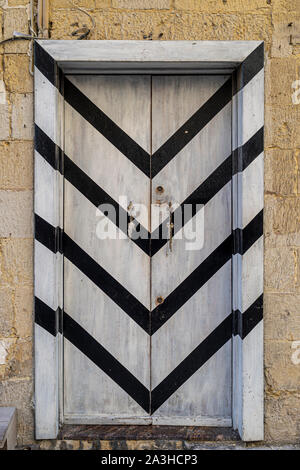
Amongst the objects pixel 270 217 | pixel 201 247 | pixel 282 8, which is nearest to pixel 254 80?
pixel 282 8

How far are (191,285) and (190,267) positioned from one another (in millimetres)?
121

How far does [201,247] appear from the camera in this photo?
2.92 metres

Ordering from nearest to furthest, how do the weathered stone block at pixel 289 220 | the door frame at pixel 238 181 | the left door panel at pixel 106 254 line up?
the door frame at pixel 238 181 → the weathered stone block at pixel 289 220 → the left door panel at pixel 106 254

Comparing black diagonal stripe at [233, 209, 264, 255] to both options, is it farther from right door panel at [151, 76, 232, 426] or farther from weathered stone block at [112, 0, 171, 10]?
weathered stone block at [112, 0, 171, 10]

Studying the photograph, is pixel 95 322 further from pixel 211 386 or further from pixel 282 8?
pixel 282 8

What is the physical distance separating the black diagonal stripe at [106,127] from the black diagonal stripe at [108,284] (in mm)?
697

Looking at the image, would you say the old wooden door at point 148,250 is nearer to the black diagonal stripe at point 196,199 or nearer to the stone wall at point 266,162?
the black diagonal stripe at point 196,199

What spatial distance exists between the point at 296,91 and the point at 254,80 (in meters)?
0.28

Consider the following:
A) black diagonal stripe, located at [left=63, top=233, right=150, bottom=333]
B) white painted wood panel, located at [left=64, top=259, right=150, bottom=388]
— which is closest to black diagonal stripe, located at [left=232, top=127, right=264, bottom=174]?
black diagonal stripe, located at [left=63, top=233, right=150, bottom=333]

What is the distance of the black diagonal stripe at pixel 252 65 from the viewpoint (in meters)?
2.68

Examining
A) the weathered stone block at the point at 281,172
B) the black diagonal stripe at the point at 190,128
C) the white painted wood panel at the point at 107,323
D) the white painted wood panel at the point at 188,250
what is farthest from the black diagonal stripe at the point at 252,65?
the white painted wood panel at the point at 107,323

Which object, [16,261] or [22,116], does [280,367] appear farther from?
[22,116]

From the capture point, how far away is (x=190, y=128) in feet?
9.46

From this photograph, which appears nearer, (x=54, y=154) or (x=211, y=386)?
(x=54, y=154)
